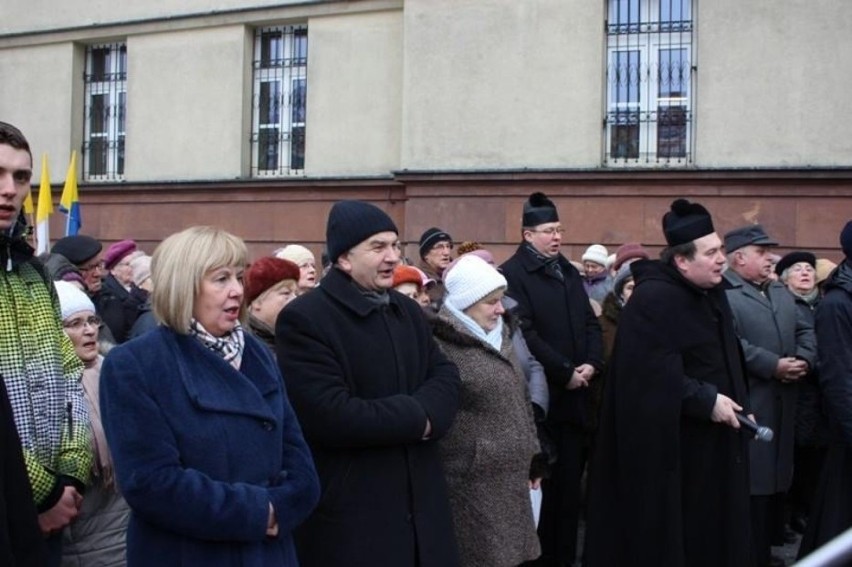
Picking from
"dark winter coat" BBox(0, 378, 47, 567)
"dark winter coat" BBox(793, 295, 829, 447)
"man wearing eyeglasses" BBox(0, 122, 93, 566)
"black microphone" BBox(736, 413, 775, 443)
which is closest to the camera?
"dark winter coat" BBox(0, 378, 47, 567)

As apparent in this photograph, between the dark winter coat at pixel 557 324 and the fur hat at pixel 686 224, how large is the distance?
50.1 inches

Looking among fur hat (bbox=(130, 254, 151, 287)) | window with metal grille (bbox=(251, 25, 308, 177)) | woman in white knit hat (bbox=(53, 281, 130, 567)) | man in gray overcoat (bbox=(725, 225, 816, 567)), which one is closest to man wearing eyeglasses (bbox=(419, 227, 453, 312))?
fur hat (bbox=(130, 254, 151, 287))

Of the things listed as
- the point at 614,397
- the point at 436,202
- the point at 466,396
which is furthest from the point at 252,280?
the point at 436,202

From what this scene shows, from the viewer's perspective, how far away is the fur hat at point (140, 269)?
7105 millimetres

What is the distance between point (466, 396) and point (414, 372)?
1.93ft

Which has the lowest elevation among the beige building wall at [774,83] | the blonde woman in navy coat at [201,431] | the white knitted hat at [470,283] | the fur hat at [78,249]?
the blonde woman in navy coat at [201,431]

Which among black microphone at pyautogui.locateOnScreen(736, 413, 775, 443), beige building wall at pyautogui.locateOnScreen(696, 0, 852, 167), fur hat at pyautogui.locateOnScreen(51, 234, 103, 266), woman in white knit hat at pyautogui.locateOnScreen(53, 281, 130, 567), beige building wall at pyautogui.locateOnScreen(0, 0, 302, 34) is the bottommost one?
woman in white knit hat at pyautogui.locateOnScreen(53, 281, 130, 567)

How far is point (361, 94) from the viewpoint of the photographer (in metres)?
14.2

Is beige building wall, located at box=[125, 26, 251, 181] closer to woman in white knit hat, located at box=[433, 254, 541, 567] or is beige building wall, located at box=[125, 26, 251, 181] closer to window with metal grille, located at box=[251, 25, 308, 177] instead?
window with metal grille, located at box=[251, 25, 308, 177]

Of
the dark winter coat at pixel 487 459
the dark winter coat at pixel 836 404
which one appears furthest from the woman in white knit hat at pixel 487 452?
the dark winter coat at pixel 836 404

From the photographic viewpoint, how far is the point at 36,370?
319 centimetres

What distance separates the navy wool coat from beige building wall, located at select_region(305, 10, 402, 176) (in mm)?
11041

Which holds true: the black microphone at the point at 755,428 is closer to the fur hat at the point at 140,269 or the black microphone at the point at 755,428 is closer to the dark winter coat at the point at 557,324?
the dark winter coat at the point at 557,324

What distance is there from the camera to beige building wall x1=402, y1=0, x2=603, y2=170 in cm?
1280
